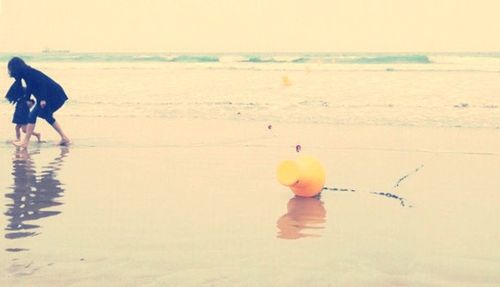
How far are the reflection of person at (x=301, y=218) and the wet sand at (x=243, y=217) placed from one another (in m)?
0.02

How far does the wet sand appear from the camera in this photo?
438 cm

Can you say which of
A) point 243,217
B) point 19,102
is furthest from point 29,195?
point 19,102

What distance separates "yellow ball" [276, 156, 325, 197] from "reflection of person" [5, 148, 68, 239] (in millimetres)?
2048

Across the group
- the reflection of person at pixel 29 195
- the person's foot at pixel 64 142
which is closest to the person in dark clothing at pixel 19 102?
the person's foot at pixel 64 142

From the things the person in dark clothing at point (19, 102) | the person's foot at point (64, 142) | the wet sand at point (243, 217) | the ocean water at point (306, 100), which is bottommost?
the wet sand at point (243, 217)

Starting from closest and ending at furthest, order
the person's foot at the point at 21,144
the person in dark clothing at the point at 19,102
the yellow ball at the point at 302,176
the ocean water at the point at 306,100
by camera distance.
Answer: the yellow ball at the point at 302,176 → the person's foot at the point at 21,144 → the person in dark clothing at the point at 19,102 → the ocean water at the point at 306,100

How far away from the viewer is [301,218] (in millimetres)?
6020

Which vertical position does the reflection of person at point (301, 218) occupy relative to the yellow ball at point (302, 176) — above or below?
below

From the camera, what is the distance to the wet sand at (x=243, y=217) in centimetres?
438

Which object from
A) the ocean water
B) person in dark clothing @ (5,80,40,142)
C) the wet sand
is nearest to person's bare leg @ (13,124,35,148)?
the wet sand

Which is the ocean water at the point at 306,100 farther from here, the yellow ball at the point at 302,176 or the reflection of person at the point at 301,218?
the reflection of person at the point at 301,218

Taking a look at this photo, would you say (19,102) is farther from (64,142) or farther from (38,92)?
(64,142)

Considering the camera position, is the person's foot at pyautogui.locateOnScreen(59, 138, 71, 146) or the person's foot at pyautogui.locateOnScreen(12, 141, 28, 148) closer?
the person's foot at pyautogui.locateOnScreen(12, 141, 28, 148)

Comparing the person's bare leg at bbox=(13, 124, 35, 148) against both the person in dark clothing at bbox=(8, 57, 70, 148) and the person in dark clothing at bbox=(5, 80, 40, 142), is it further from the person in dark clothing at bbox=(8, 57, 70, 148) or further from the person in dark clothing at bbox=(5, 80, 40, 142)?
the person in dark clothing at bbox=(5, 80, 40, 142)
